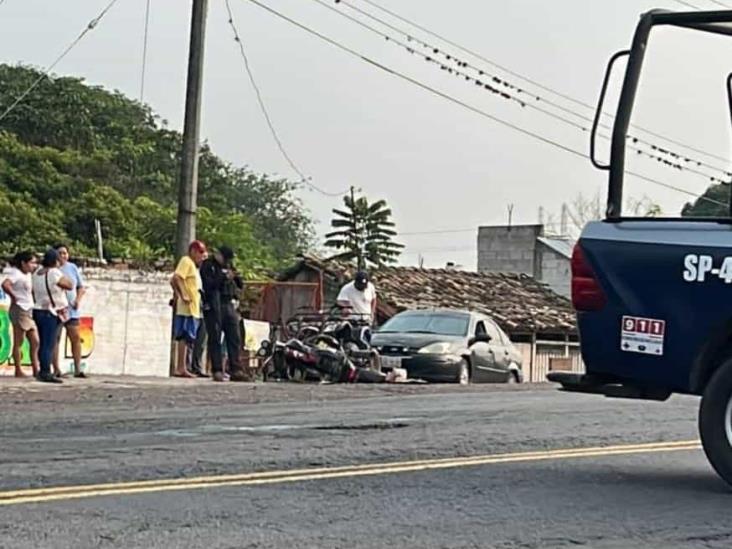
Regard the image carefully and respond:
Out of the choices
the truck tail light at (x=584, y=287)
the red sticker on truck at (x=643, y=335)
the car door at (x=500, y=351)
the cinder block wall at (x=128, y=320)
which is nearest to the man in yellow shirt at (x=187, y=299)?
the car door at (x=500, y=351)

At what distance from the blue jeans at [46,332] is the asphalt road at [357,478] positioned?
3.49 metres

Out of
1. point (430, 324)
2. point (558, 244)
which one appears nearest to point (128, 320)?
point (430, 324)

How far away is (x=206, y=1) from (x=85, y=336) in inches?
284

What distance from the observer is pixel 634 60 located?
8539mm

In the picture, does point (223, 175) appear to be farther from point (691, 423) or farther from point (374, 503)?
point (374, 503)

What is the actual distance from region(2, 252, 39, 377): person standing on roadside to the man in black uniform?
2.29 metres

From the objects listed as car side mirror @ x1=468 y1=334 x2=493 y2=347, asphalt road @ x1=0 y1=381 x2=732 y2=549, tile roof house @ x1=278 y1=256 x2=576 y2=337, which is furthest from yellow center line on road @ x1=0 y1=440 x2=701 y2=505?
tile roof house @ x1=278 y1=256 x2=576 y2=337

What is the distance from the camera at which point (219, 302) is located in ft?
61.1

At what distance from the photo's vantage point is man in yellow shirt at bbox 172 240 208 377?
18.5 m

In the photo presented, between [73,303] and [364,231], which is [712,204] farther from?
[364,231]

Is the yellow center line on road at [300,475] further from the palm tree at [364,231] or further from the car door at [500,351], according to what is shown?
the palm tree at [364,231]

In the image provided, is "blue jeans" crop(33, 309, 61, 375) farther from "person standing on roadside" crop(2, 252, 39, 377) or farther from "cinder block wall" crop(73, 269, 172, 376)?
"cinder block wall" crop(73, 269, 172, 376)

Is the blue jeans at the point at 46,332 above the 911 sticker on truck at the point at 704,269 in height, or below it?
below

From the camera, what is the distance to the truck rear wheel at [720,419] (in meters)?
7.99
